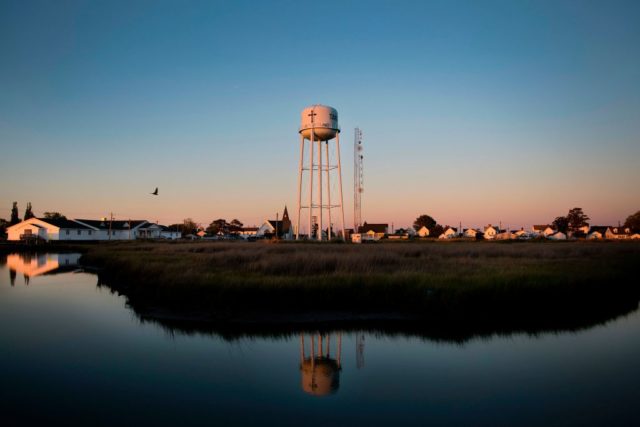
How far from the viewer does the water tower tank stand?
43.6 meters

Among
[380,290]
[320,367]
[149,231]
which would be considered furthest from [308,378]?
[149,231]

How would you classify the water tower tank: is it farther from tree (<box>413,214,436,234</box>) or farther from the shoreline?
tree (<box>413,214,436,234</box>)

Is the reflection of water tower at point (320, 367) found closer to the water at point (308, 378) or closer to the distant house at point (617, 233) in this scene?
the water at point (308, 378)

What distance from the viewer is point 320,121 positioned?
43.5 m

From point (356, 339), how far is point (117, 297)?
1231 centimetres

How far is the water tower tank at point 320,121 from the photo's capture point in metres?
43.6

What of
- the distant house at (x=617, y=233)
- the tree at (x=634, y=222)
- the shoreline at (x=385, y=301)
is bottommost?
the shoreline at (x=385, y=301)

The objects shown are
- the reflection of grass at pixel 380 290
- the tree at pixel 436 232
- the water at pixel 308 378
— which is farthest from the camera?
the tree at pixel 436 232

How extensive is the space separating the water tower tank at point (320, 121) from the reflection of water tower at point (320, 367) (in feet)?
111

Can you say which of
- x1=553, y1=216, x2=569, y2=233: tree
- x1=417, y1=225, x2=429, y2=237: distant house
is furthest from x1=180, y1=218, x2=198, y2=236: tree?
x1=553, y1=216, x2=569, y2=233: tree

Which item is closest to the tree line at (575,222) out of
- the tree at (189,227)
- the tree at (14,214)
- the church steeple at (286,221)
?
the church steeple at (286,221)

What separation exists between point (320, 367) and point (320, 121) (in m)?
36.0

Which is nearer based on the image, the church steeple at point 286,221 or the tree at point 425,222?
the church steeple at point 286,221

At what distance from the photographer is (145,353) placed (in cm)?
1062
